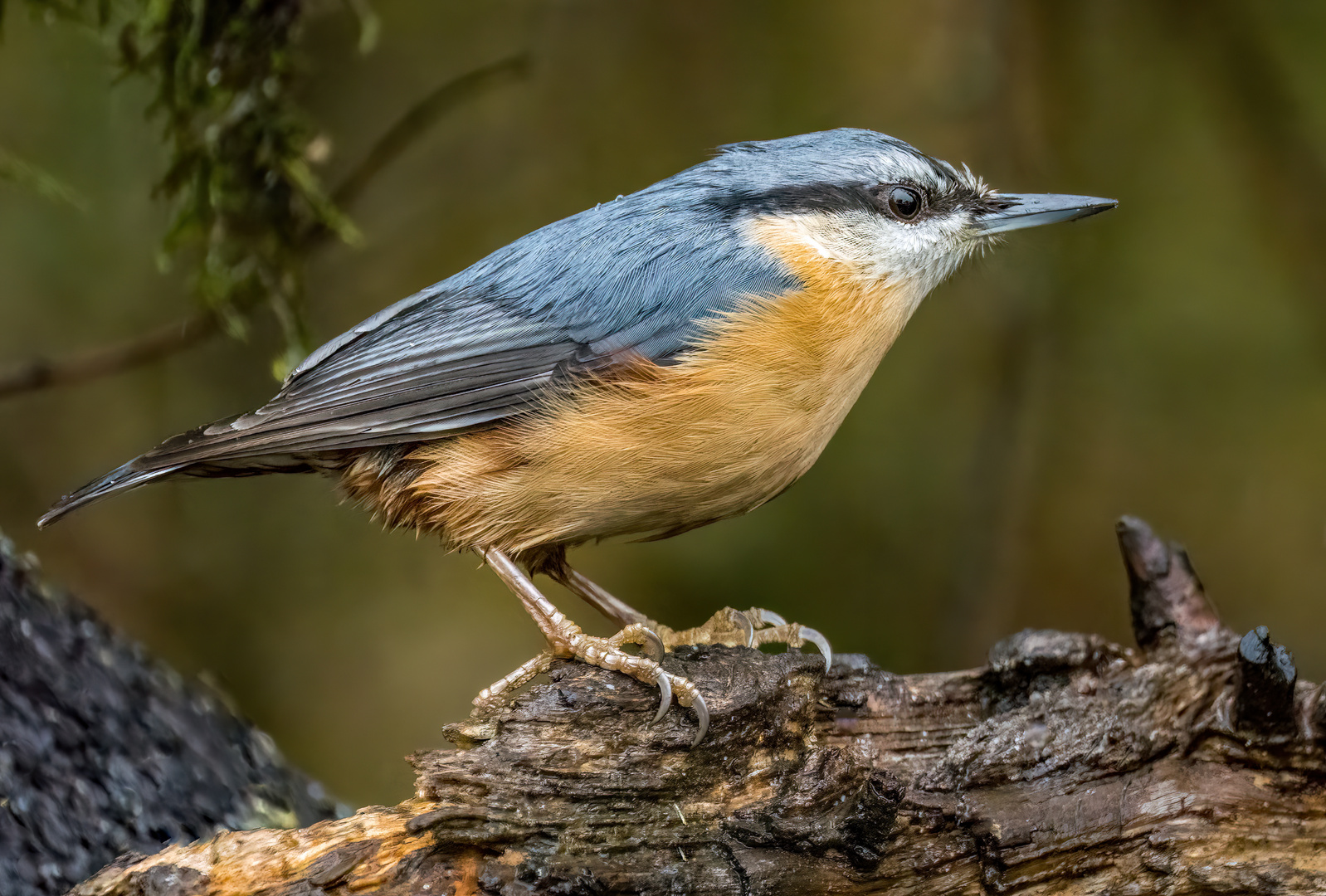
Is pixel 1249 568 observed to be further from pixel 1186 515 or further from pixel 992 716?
pixel 992 716

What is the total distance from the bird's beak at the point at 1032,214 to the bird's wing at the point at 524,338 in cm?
55

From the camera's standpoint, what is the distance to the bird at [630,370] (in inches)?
83.6

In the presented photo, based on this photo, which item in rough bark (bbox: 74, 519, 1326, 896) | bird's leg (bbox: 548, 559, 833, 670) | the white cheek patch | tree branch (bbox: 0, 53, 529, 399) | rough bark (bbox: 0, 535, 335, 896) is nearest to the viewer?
rough bark (bbox: 74, 519, 1326, 896)

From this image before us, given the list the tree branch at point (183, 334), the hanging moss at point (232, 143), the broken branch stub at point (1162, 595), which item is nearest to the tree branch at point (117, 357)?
the tree branch at point (183, 334)

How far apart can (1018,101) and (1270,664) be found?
2458 millimetres

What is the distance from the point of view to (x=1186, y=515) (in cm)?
386

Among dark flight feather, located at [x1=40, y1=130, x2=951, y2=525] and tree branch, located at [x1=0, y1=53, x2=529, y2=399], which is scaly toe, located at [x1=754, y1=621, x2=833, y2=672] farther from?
tree branch, located at [x1=0, y1=53, x2=529, y2=399]

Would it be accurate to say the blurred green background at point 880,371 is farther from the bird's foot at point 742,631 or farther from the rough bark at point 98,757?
the bird's foot at point 742,631

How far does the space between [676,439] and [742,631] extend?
24.4 inches

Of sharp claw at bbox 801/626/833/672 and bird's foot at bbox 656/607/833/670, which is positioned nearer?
sharp claw at bbox 801/626/833/672

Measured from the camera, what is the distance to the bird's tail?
2246 mm

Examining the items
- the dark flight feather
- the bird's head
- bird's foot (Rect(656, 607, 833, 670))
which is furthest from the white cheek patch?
bird's foot (Rect(656, 607, 833, 670))

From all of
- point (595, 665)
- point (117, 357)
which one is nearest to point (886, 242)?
point (595, 665)

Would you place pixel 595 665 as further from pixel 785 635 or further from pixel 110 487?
pixel 110 487
